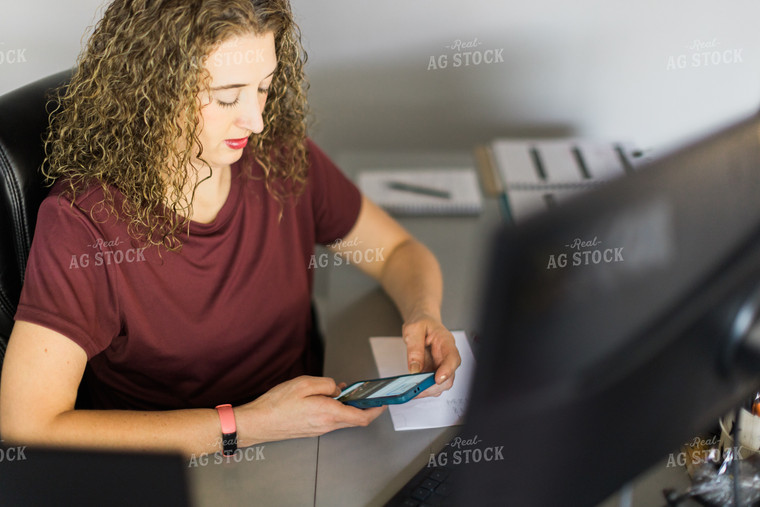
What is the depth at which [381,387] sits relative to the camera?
44.7 inches

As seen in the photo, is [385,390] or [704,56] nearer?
[385,390]

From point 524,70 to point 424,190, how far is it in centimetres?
45

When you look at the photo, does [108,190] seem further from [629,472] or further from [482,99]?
[482,99]

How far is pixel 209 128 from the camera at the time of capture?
117 centimetres

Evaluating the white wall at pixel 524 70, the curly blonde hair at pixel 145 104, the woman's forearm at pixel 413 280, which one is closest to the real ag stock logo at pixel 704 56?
the white wall at pixel 524 70

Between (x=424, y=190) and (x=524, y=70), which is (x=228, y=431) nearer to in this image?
(x=424, y=190)

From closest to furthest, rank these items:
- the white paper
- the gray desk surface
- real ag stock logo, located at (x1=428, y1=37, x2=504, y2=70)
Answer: the gray desk surface → the white paper → real ag stock logo, located at (x1=428, y1=37, x2=504, y2=70)

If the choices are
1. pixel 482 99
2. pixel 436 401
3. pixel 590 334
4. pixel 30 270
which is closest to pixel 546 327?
pixel 590 334

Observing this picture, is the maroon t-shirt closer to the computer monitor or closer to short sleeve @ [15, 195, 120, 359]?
short sleeve @ [15, 195, 120, 359]

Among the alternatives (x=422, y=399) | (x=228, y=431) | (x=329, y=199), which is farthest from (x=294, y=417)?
(x=329, y=199)

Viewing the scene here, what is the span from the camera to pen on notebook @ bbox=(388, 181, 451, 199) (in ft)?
5.98

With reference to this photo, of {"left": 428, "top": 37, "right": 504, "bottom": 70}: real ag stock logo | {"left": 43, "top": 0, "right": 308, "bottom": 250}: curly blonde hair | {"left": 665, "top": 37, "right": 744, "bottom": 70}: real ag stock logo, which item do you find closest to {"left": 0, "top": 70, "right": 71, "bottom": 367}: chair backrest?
{"left": 43, "top": 0, "right": 308, "bottom": 250}: curly blonde hair

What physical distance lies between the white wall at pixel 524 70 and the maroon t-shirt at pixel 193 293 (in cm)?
51

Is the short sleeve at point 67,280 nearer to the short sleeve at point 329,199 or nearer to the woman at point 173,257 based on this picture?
the woman at point 173,257
